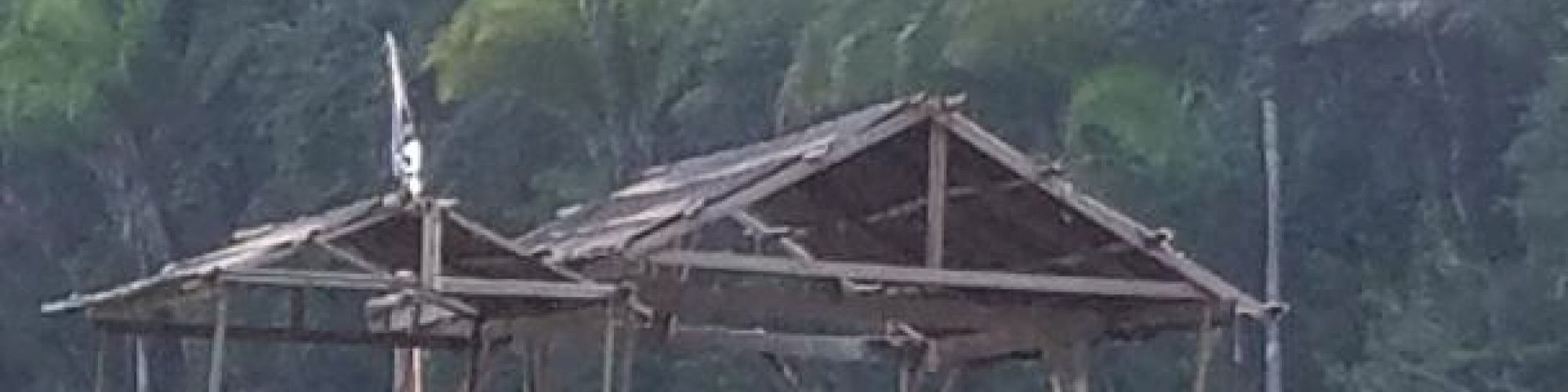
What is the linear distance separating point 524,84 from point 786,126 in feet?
10.1

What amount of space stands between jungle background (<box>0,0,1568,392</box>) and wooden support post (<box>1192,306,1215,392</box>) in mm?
16062

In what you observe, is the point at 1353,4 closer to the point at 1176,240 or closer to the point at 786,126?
the point at 1176,240

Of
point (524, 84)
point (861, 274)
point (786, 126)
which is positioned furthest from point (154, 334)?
point (524, 84)

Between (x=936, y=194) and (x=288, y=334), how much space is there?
6.87 ft

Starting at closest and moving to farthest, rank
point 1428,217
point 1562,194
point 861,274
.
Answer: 1. point 861,274
2. point 1562,194
3. point 1428,217

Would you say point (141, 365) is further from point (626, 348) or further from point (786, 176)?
point (786, 176)

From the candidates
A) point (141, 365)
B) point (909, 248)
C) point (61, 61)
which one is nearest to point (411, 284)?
point (909, 248)

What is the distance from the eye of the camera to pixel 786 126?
31.5 m

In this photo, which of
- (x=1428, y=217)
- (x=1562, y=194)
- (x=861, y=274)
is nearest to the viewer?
(x=861, y=274)

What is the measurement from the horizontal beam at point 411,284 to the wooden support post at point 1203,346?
6.33ft

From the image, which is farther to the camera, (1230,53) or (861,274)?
(1230,53)

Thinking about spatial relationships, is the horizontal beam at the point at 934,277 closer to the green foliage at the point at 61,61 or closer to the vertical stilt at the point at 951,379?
the vertical stilt at the point at 951,379

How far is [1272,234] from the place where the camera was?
32.8 meters

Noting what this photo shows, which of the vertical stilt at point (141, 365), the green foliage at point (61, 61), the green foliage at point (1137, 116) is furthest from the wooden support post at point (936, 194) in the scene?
the green foliage at point (61, 61)
